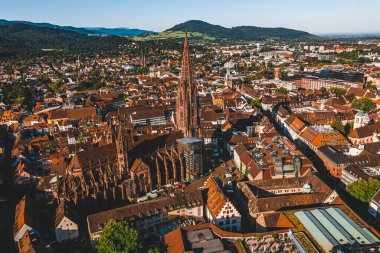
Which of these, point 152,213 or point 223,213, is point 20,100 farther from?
point 223,213

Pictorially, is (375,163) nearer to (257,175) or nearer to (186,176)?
(257,175)

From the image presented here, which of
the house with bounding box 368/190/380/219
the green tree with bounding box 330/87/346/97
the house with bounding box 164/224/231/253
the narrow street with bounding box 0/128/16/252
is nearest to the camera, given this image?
the house with bounding box 164/224/231/253

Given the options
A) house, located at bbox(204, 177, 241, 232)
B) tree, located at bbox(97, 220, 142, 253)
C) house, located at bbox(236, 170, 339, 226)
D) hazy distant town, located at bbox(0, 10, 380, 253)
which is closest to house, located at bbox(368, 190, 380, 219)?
hazy distant town, located at bbox(0, 10, 380, 253)

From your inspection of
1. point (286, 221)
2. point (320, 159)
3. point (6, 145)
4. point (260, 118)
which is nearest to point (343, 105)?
point (260, 118)

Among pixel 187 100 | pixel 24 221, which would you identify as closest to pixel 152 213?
pixel 24 221

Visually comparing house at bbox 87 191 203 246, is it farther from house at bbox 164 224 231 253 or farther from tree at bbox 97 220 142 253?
house at bbox 164 224 231 253

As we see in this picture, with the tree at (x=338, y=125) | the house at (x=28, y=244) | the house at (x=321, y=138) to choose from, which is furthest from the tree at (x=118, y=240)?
the tree at (x=338, y=125)
